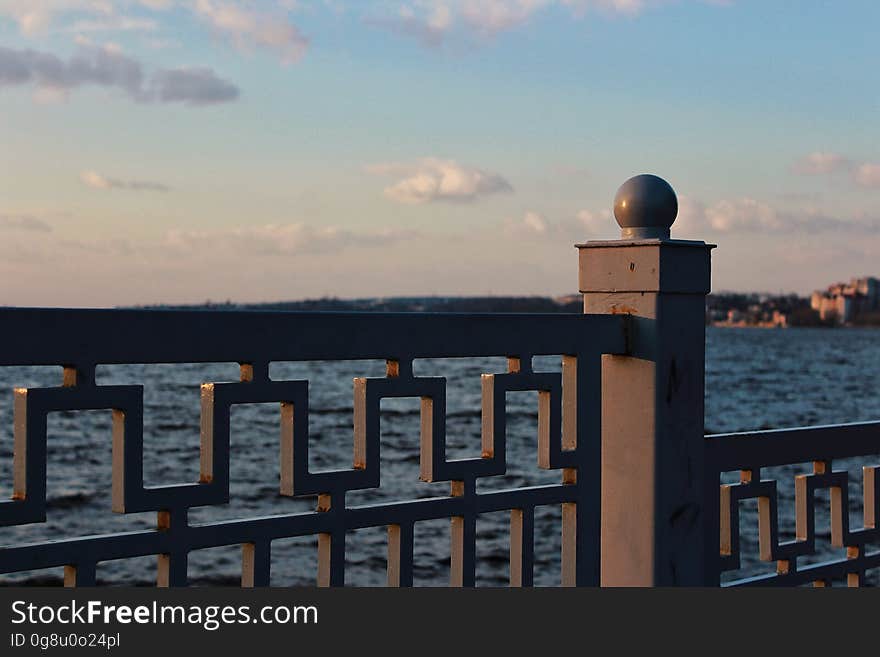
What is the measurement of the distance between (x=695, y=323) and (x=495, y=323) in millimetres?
755

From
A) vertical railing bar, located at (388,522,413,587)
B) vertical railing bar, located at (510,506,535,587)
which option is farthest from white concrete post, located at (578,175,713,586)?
vertical railing bar, located at (388,522,413,587)

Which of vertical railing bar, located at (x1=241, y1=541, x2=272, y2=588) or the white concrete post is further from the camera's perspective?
the white concrete post

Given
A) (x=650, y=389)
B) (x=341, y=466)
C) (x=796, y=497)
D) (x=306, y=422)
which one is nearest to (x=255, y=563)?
(x=306, y=422)

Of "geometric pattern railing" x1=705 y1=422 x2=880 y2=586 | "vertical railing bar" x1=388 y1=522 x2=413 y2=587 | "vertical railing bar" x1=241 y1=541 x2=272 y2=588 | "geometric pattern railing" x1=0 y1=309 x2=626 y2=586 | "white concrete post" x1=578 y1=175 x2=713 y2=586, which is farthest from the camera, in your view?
"geometric pattern railing" x1=705 y1=422 x2=880 y2=586

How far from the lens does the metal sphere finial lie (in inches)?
134

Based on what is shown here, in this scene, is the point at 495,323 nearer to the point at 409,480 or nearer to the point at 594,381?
the point at 594,381

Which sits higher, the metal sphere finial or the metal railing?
the metal sphere finial

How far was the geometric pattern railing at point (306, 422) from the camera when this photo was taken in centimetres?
232

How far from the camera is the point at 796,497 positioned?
4.14m

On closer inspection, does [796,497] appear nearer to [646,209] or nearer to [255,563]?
[646,209]

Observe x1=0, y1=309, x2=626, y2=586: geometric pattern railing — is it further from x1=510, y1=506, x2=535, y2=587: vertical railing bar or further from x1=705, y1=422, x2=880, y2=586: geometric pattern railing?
x1=705, y1=422, x2=880, y2=586: geometric pattern railing

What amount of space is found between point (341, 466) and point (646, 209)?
29.8 m

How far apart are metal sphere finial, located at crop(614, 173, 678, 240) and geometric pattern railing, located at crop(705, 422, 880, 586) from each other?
772 millimetres

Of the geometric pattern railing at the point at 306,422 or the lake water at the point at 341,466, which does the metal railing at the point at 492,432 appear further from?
the lake water at the point at 341,466
